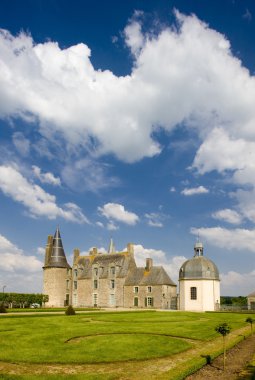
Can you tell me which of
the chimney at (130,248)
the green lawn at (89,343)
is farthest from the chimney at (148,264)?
the green lawn at (89,343)

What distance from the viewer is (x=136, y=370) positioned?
42.8 feet

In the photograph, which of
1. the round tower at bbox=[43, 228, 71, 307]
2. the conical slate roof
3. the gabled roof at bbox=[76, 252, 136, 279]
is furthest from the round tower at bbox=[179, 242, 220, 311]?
the conical slate roof

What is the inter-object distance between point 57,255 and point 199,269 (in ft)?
85.4

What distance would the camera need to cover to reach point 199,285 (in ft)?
174

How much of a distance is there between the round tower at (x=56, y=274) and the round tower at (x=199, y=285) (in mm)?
21938

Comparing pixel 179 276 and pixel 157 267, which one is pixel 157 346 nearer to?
pixel 179 276

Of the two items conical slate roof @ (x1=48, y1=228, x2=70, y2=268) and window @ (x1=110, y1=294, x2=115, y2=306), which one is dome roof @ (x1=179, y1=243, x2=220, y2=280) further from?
conical slate roof @ (x1=48, y1=228, x2=70, y2=268)

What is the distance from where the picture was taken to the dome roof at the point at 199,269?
5325cm

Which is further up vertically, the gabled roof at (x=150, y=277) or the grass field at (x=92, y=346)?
the gabled roof at (x=150, y=277)

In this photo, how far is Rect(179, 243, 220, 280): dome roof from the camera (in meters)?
53.2

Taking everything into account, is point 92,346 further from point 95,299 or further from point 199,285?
point 95,299

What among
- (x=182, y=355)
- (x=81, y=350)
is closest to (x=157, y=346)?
(x=182, y=355)

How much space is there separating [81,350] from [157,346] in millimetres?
3637

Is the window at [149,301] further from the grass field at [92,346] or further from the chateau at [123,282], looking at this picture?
the grass field at [92,346]
